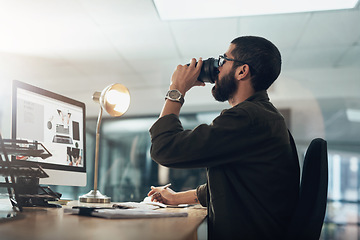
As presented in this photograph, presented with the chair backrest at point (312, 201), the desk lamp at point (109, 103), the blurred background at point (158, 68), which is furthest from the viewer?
the blurred background at point (158, 68)

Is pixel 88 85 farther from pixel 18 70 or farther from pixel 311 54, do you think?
pixel 311 54

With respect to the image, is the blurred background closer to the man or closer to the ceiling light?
the ceiling light

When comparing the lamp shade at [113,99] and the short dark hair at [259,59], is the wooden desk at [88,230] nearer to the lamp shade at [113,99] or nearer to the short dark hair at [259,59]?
the short dark hair at [259,59]

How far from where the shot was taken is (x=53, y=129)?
155 centimetres

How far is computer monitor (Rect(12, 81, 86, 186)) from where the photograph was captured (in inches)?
55.1

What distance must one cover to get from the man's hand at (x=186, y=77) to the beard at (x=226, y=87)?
0.29ft

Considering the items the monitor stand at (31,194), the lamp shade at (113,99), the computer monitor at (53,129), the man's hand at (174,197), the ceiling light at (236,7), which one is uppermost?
the ceiling light at (236,7)

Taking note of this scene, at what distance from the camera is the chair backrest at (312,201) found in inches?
38.2

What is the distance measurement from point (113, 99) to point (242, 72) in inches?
26.6

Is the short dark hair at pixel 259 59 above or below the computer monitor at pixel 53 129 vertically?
above

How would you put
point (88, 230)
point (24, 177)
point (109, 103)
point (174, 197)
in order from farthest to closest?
point (109, 103) → point (174, 197) → point (24, 177) → point (88, 230)

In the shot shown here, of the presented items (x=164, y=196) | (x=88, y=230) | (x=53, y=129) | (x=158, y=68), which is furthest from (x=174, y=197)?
(x=158, y=68)

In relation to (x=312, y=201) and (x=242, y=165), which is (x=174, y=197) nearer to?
(x=242, y=165)

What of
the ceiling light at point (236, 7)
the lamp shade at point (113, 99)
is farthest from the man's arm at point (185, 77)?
the ceiling light at point (236, 7)
